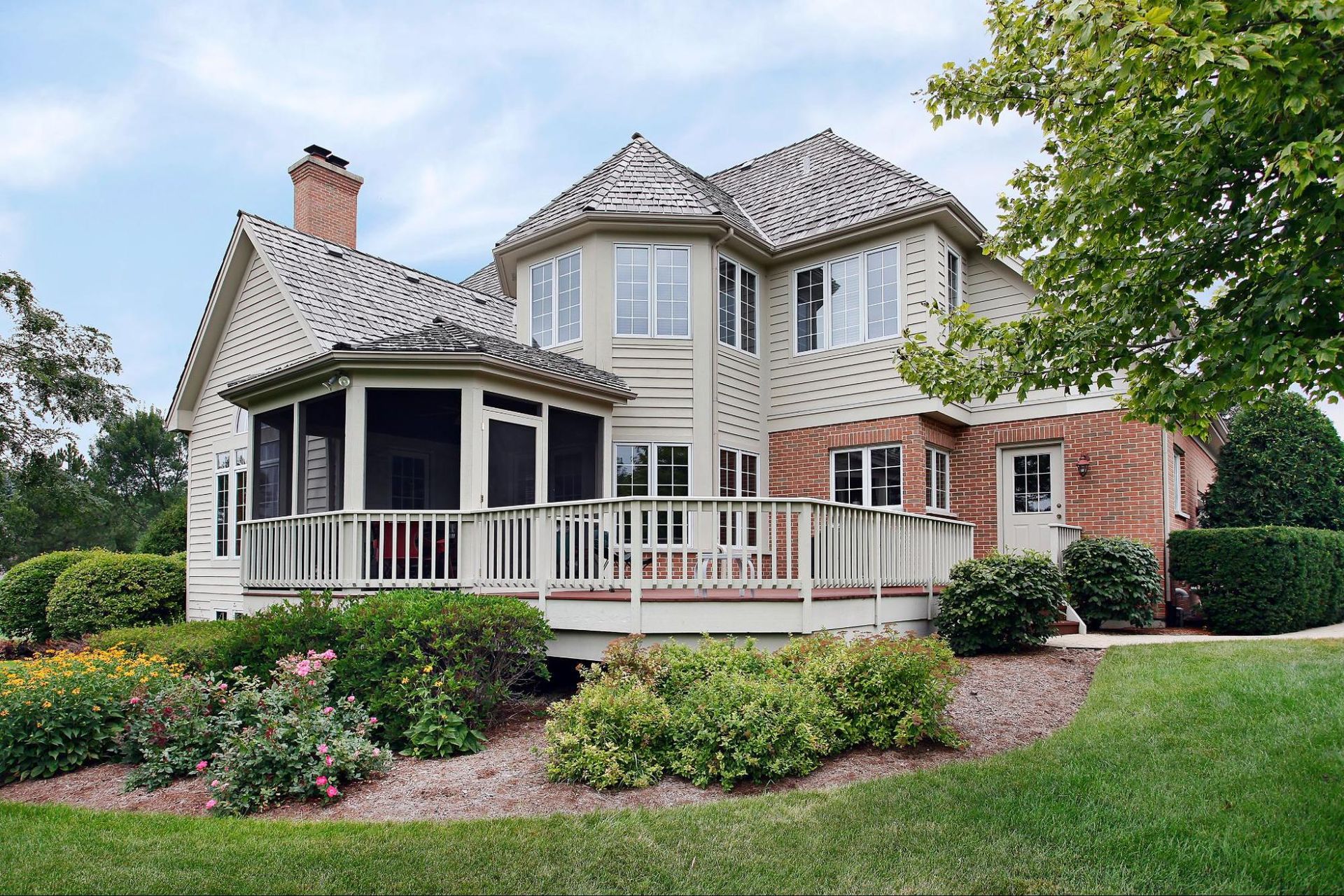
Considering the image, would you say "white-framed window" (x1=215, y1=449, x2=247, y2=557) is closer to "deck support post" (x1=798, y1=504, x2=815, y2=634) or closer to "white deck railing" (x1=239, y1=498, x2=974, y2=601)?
"white deck railing" (x1=239, y1=498, x2=974, y2=601)

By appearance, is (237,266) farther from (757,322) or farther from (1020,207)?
(1020,207)

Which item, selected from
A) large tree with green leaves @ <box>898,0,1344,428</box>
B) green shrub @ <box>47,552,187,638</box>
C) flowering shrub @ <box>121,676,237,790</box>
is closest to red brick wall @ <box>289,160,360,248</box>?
green shrub @ <box>47,552,187,638</box>

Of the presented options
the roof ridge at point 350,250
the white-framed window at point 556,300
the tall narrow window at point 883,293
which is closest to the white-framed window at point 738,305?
the tall narrow window at point 883,293

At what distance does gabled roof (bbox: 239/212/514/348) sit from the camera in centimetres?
1331

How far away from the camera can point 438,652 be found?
7.40 meters

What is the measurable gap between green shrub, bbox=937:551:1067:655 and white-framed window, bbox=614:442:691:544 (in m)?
4.58

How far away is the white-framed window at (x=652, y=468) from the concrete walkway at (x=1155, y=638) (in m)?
5.58

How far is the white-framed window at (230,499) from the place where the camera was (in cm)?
1612

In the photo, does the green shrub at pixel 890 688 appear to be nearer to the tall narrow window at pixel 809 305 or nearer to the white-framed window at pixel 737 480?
the white-framed window at pixel 737 480

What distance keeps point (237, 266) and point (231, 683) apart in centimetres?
1015

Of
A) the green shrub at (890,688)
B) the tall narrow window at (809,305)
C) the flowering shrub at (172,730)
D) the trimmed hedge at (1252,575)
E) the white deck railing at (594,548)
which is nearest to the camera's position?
the green shrub at (890,688)

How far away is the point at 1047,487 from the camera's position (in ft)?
43.6

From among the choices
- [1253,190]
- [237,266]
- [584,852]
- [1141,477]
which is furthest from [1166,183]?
[237,266]

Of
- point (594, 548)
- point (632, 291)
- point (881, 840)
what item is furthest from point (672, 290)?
point (881, 840)
